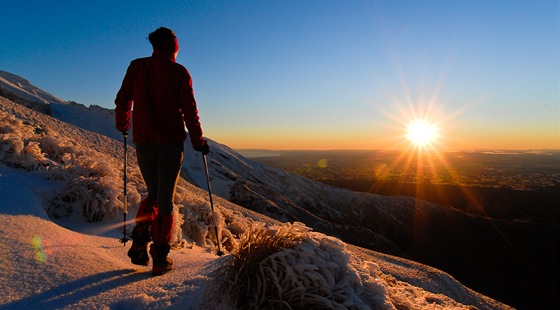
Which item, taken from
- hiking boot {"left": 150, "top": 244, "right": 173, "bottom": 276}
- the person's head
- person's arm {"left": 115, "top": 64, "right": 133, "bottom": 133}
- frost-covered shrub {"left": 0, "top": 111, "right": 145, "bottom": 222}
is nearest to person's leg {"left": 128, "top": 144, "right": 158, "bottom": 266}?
hiking boot {"left": 150, "top": 244, "right": 173, "bottom": 276}

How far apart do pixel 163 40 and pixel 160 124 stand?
1021 mm

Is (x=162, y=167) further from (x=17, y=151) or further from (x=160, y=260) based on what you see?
(x=17, y=151)

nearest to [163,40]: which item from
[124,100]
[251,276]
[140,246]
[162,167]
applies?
[124,100]

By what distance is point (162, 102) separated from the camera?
144 inches

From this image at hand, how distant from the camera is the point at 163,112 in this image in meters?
3.64

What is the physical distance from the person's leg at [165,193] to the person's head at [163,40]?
3.80 feet

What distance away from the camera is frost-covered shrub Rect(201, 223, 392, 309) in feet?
7.10

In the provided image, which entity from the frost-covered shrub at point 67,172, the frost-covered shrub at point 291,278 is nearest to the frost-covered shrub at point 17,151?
the frost-covered shrub at point 67,172

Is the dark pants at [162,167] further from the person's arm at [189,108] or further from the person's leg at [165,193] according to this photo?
the person's arm at [189,108]

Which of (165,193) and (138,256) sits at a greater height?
(165,193)

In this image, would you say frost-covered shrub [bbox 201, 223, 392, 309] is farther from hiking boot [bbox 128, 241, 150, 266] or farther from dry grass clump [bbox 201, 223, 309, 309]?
hiking boot [bbox 128, 241, 150, 266]

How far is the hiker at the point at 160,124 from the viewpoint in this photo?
143 inches

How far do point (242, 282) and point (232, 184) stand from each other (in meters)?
29.6

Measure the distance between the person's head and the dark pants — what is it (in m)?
1.15
